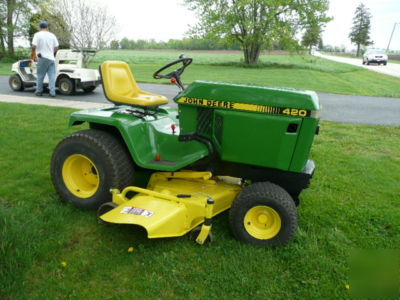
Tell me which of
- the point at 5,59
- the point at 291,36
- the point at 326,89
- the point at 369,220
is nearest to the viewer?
the point at 369,220

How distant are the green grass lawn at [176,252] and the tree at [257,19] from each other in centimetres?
2354

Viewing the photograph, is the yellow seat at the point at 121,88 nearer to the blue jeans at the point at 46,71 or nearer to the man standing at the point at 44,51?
the man standing at the point at 44,51

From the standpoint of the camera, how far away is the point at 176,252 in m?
2.62

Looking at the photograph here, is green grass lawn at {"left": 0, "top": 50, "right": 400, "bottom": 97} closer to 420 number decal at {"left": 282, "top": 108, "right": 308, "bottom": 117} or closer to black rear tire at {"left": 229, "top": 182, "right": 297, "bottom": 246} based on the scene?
420 number decal at {"left": 282, "top": 108, "right": 308, "bottom": 117}

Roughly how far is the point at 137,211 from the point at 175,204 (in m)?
0.30

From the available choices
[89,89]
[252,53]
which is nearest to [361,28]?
[252,53]

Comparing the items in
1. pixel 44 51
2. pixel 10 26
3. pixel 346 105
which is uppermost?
pixel 44 51

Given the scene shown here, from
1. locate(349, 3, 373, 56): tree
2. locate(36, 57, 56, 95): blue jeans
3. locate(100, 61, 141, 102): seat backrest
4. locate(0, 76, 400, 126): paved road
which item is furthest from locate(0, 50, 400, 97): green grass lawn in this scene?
locate(349, 3, 373, 56): tree

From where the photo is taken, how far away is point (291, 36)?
2600 cm

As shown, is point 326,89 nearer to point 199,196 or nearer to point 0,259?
point 199,196

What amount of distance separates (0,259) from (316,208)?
Result: 261 cm

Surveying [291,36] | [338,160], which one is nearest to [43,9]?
[291,36]

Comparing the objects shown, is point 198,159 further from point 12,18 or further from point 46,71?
point 12,18

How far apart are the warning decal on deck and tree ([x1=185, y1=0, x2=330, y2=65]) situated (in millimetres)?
24488
